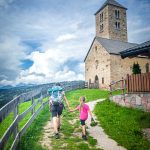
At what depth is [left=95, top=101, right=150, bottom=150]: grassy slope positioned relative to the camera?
6.27m

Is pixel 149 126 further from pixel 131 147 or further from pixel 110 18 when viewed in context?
pixel 110 18

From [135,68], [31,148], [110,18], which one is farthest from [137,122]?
[110,18]

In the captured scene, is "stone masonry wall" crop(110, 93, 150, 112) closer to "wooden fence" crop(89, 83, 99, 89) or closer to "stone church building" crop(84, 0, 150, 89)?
"stone church building" crop(84, 0, 150, 89)


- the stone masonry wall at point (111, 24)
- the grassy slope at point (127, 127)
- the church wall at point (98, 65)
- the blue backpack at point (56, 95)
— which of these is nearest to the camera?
the grassy slope at point (127, 127)

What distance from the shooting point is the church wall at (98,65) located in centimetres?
3416

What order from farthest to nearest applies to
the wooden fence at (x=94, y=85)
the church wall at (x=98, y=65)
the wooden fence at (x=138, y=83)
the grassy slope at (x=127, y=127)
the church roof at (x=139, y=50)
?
1. the wooden fence at (x=94, y=85)
2. the church wall at (x=98, y=65)
3. the wooden fence at (x=138, y=83)
4. the church roof at (x=139, y=50)
5. the grassy slope at (x=127, y=127)

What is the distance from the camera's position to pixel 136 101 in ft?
40.7

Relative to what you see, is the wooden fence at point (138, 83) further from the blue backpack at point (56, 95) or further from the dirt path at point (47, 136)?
the blue backpack at point (56, 95)

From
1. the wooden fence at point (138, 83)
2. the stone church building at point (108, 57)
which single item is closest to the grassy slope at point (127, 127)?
the wooden fence at point (138, 83)

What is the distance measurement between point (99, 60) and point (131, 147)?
30994 mm

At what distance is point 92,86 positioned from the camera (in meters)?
37.5

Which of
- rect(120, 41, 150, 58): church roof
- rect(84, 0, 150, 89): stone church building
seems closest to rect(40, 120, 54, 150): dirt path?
rect(120, 41, 150, 58): church roof

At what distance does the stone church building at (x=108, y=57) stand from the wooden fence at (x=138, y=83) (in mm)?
19797

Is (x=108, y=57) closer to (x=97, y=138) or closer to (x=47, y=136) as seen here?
(x=97, y=138)
